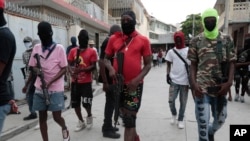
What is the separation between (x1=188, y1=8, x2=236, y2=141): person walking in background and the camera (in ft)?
10.7

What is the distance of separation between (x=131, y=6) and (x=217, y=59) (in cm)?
2368

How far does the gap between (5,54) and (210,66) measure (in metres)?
2.22

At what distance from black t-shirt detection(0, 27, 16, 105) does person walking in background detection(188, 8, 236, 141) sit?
207 centimetres

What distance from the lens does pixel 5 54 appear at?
2.39 metres

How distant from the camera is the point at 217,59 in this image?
10.7ft

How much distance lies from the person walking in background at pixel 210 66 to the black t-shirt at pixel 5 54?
81.6 inches

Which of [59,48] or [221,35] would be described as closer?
[221,35]

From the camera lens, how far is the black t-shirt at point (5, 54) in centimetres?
238

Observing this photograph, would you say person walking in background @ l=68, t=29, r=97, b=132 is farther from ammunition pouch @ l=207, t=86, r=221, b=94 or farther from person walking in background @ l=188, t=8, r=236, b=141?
ammunition pouch @ l=207, t=86, r=221, b=94

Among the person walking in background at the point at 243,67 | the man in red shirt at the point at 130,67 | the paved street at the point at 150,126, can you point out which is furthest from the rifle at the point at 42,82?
the person walking in background at the point at 243,67

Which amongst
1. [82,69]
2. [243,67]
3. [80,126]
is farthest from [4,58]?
[243,67]

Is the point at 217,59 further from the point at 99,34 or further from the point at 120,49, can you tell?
the point at 99,34

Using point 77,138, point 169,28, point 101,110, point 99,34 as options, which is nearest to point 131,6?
point 99,34

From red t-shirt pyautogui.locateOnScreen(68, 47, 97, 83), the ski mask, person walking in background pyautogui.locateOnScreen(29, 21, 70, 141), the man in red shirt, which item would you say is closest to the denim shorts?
person walking in background pyautogui.locateOnScreen(29, 21, 70, 141)
